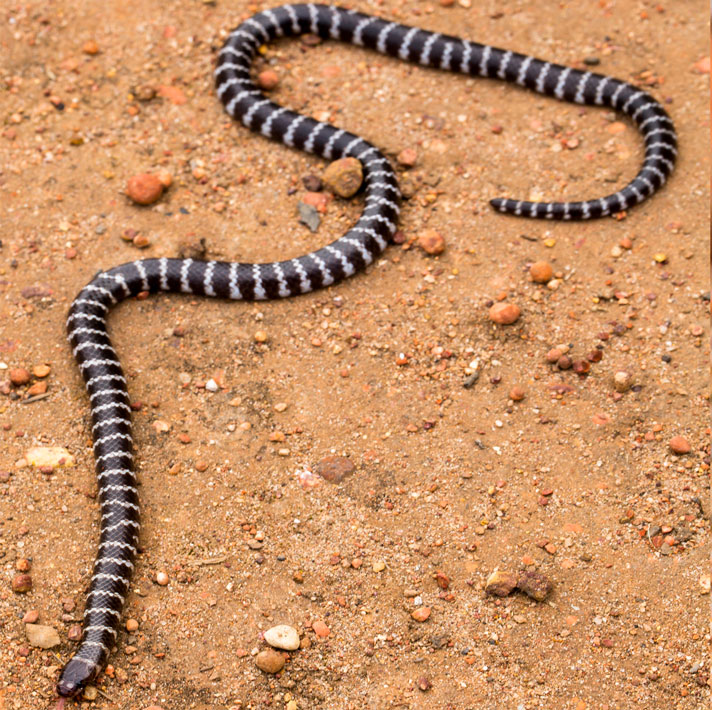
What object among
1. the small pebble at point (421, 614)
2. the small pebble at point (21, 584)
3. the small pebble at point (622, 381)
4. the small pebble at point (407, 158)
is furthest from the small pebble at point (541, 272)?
the small pebble at point (21, 584)

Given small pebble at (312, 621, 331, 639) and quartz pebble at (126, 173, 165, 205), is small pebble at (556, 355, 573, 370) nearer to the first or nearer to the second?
small pebble at (312, 621, 331, 639)

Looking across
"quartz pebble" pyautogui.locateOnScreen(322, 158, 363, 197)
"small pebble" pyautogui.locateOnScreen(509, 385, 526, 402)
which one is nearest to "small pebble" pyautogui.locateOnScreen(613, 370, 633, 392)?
"small pebble" pyautogui.locateOnScreen(509, 385, 526, 402)

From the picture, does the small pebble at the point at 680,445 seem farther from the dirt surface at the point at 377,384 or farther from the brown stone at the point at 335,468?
the brown stone at the point at 335,468

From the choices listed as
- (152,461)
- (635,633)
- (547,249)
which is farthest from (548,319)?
(152,461)

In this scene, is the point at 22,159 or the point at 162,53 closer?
the point at 22,159

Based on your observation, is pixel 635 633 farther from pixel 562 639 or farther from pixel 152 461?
pixel 152 461

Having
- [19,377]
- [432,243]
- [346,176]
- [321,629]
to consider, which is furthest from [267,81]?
[321,629]

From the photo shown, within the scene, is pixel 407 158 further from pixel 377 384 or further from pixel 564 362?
pixel 564 362
